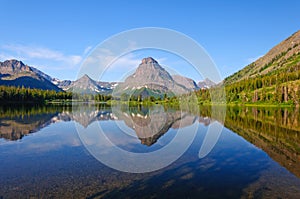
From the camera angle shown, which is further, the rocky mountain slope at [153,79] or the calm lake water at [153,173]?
the rocky mountain slope at [153,79]

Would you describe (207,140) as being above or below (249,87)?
below

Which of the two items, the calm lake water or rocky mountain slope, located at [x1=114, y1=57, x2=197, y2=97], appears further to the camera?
rocky mountain slope, located at [x1=114, y1=57, x2=197, y2=97]

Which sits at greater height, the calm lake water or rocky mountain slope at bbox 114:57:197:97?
rocky mountain slope at bbox 114:57:197:97

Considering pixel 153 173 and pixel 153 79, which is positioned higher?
pixel 153 79

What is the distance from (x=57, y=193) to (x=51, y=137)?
19.0 meters

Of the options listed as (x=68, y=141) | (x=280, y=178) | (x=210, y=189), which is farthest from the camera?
(x=68, y=141)

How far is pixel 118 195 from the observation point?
11750 mm

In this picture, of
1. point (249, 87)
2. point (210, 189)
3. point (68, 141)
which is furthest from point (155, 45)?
point (249, 87)

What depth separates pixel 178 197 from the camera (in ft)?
38.3

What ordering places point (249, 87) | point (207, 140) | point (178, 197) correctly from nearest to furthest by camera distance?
point (178, 197) → point (207, 140) → point (249, 87)

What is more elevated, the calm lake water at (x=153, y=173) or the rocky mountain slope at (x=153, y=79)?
the rocky mountain slope at (x=153, y=79)

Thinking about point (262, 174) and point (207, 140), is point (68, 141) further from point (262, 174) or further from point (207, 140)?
point (262, 174)

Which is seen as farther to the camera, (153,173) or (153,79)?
(153,79)

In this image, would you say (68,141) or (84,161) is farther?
(68,141)
